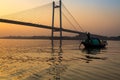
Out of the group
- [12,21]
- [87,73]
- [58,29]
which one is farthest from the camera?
[58,29]

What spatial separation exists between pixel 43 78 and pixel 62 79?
1089mm

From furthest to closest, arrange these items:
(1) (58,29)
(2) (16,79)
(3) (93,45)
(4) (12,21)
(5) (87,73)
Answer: (1) (58,29)
(3) (93,45)
(4) (12,21)
(5) (87,73)
(2) (16,79)

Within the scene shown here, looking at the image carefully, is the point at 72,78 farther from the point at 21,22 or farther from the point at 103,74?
the point at 21,22

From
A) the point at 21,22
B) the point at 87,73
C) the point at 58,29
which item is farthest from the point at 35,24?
the point at 87,73

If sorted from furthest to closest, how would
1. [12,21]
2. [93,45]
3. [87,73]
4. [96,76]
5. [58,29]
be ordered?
[58,29], [93,45], [12,21], [87,73], [96,76]

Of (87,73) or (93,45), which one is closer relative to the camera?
(87,73)

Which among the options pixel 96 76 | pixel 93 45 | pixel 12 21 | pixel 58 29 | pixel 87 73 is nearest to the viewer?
pixel 96 76

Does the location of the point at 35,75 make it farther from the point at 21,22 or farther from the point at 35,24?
the point at 35,24

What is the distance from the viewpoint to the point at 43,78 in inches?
609

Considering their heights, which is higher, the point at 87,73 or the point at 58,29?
the point at 58,29

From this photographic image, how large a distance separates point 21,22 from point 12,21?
2.65 m

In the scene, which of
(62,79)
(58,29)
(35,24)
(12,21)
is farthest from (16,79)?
(58,29)

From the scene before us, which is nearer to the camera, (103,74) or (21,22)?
(103,74)

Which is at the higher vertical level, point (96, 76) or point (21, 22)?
point (21, 22)
